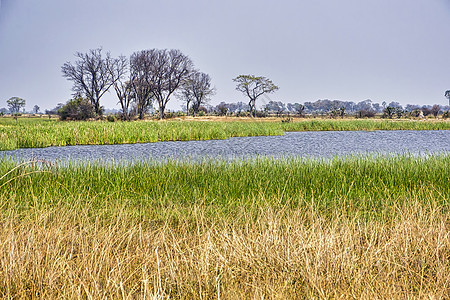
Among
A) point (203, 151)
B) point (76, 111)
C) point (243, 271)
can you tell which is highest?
point (76, 111)

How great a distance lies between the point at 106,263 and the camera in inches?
134

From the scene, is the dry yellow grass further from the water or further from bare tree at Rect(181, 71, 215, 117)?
bare tree at Rect(181, 71, 215, 117)

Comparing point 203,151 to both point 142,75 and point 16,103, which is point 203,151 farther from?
point 16,103

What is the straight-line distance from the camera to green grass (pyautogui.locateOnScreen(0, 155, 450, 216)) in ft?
21.0

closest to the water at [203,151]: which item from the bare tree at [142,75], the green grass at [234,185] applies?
the green grass at [234,185]

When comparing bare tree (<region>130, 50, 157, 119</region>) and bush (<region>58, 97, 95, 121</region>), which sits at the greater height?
bare tree (<region>130, 50, 157, 119</region>)

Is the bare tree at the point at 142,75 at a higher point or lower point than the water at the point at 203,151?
higher

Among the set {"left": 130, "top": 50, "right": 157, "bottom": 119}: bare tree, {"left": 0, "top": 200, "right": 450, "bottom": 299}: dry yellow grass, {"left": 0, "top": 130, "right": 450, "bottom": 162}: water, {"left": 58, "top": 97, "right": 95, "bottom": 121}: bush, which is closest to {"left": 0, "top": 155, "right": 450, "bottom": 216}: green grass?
{"left": 0, "top": 130, "right": 450, "bottom": 162}: water

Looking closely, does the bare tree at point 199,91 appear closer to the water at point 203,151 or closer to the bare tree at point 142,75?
the bare tree at point 142,75

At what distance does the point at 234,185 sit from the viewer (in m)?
7.21

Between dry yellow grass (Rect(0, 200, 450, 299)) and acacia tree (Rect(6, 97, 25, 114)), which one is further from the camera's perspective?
acacia tree (Rect(6, 97, 25, 114))

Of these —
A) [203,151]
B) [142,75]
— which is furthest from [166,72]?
[203,151]

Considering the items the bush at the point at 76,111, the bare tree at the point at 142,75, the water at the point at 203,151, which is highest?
the bare tree at the point at 142,75

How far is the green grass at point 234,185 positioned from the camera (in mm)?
6395
